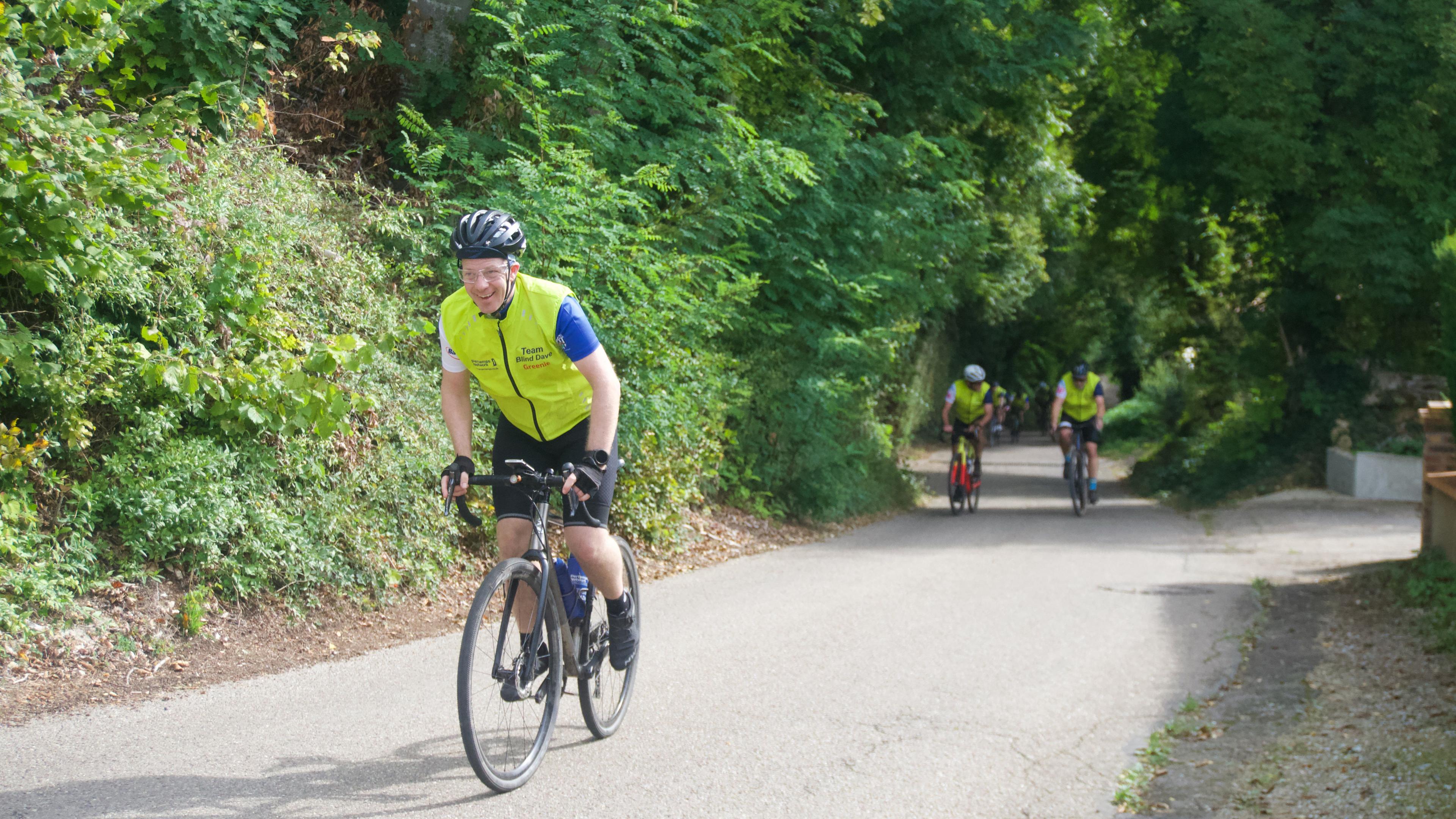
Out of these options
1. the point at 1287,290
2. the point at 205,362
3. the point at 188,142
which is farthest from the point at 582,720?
the point at 1287,290

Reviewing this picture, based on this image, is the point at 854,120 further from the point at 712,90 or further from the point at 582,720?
the point at 582,720

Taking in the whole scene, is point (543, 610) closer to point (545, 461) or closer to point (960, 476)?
point (545, 461)

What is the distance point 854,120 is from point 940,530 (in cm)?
508

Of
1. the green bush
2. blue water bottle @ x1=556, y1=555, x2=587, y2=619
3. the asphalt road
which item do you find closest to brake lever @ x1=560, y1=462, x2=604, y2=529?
blue water bottle @ x1=556, y1=555, x2=587, y2=619

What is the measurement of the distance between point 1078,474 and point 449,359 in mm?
13662

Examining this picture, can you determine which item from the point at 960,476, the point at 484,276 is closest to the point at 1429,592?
the point at 960,476

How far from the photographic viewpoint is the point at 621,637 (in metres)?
5.19

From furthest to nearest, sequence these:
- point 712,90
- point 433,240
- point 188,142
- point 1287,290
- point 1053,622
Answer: point 1287,290
point 712,90
point 433,240
point 1053,622
point 188,142

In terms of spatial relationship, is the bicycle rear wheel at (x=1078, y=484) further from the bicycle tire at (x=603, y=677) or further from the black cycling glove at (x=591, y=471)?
the black cycling glove at (x=591, y=471)

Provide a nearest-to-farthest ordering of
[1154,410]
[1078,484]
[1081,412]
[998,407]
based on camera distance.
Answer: [1078,484] < [1081,412] < [1154,410] < [998,407]

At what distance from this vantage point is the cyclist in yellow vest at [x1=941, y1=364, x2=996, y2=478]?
1670 cm

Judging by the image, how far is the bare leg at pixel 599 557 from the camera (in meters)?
4.79

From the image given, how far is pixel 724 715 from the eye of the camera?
5789 millimetres

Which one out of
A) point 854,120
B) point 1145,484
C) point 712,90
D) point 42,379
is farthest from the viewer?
point 1145,484
